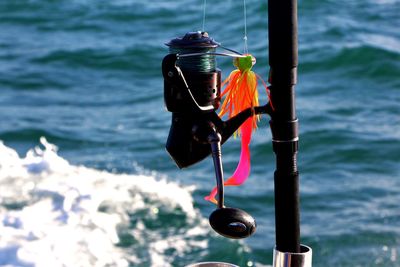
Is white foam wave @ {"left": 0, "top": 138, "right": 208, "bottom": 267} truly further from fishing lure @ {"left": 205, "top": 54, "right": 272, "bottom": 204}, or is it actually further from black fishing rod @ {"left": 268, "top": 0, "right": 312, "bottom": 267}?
black fishing rod @ {"left": 268, "top": 0, "right": 312, "bottom": 267}

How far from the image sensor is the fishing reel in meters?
1.52

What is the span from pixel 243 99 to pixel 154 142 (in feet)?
15.0

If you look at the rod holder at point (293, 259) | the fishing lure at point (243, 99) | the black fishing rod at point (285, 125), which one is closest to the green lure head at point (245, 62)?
the fishing lure at point (243, 99)

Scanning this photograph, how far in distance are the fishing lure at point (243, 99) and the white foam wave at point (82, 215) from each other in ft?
8.76

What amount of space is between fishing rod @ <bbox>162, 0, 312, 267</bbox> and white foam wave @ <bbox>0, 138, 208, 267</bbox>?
9.05 feet

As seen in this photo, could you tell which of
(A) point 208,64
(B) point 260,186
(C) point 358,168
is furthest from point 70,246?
(A) point 208,64

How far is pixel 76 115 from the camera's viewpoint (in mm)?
6676

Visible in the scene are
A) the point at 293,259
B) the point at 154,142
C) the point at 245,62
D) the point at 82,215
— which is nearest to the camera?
the point at 293,259

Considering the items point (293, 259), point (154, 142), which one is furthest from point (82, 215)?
point (293, 259)

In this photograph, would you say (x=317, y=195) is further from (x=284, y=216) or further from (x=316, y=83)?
(x=284, y=216)

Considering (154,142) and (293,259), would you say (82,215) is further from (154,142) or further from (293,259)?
(293,259)

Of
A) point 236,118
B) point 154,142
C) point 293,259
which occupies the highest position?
point 236,118

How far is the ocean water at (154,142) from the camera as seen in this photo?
4539 millimetres

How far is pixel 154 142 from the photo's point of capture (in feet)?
20.3
